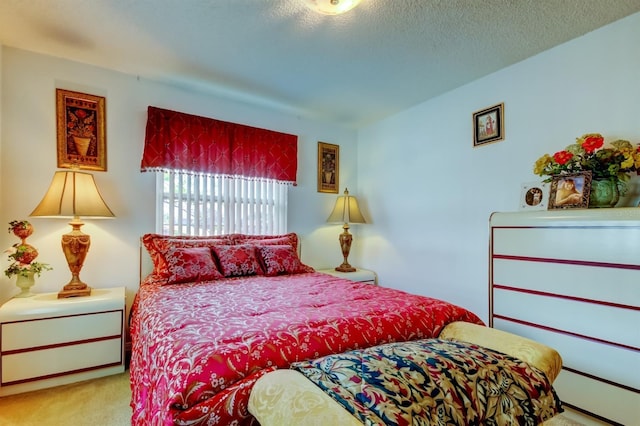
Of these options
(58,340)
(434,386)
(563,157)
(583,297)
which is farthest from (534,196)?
(58,340)

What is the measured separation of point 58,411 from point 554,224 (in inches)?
123

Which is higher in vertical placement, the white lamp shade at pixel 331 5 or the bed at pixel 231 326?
the white lamp shade at pixel 331 5

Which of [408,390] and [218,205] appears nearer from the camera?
[408,390]

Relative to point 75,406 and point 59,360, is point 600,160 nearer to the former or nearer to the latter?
point 75,406

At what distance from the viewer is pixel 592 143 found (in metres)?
1.80

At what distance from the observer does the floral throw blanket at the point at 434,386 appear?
0.79 meters

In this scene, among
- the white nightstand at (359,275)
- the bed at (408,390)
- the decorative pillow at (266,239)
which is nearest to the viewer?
the bed at (408,390)

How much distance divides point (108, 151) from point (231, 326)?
86.5 inches

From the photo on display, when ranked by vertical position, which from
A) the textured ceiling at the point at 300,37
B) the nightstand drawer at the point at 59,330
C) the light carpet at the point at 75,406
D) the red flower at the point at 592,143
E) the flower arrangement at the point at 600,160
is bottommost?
the light carpet at the point at 75,406

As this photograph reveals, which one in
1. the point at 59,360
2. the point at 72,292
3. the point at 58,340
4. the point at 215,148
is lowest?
the point at 59,360

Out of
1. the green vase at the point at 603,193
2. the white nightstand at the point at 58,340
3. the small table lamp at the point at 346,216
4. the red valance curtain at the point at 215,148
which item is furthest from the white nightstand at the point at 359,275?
the green vase at the point at 603,193

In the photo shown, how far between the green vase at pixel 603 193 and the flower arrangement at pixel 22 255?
3.70m

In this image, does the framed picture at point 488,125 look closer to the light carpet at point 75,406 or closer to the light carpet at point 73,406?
the light carpet at point 75,406

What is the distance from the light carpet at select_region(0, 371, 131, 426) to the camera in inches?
66.7
